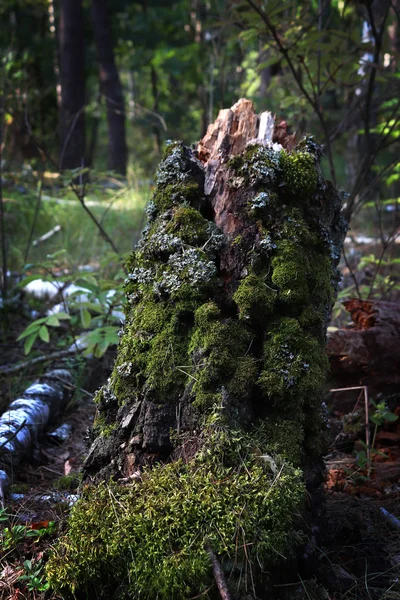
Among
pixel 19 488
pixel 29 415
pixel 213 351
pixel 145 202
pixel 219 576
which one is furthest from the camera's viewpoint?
pixel 145 202

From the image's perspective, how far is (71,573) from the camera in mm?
1560

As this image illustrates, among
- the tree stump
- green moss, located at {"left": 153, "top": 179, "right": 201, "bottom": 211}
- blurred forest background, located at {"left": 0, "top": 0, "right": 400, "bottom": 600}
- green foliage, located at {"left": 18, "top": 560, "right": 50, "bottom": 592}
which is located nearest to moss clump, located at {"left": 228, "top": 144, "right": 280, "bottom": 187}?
the tree stump

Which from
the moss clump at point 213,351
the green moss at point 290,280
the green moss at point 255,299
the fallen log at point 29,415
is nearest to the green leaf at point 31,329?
the fallen log at point 29,415

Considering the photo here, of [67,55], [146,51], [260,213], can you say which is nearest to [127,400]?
[260,213]

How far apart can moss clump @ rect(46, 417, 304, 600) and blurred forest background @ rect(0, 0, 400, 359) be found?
5.74 ft

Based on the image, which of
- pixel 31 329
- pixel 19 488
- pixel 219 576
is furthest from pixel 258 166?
pixel 31 329

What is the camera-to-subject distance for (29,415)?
9.67 feet

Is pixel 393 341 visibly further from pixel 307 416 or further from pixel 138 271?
pixel 138 271

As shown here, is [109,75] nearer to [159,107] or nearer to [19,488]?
[159,107]

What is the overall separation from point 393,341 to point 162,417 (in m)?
1.95

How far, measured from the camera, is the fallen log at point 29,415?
2559 mm

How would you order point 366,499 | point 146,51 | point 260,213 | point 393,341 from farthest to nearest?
point 146,51
point 393,341
point 366,499
point 260,213

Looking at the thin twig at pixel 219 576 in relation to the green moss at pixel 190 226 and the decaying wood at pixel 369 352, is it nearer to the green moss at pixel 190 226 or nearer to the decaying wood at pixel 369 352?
the green moss at pixel 190 226

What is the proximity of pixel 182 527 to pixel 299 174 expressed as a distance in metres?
1.48
